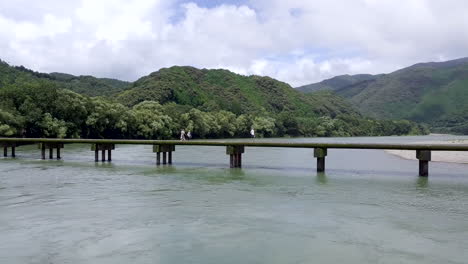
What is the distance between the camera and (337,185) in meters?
22.6

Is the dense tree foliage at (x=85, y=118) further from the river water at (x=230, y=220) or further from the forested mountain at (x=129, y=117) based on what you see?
the river water at (x=230, y=220)

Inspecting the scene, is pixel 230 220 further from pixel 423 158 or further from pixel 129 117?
pixel 129 117

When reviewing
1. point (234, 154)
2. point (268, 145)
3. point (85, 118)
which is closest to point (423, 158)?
point (268, 145)

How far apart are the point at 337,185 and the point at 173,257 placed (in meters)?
14.0

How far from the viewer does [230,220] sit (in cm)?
1395

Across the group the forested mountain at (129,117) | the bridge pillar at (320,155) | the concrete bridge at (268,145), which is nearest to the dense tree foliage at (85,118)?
the forested mountain at (129,117)

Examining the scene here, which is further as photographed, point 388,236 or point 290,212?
point 290,212

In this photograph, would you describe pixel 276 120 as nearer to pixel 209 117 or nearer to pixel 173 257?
pixel 209 117

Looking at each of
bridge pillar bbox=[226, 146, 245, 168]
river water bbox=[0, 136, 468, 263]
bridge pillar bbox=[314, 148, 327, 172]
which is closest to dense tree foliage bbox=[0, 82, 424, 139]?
bridge pillar bbox=[226, 146, 245, 168]

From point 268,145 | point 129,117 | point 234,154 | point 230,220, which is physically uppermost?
point 129,117

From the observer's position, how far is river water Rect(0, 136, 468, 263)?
34.7 feet

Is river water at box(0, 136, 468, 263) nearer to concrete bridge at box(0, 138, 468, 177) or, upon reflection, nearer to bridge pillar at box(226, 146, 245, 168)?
concrete bridge at box(0, 138, 468, 177)

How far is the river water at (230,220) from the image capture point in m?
10.6

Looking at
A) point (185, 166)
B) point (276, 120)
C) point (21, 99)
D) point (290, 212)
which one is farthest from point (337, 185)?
point (276, 120)
